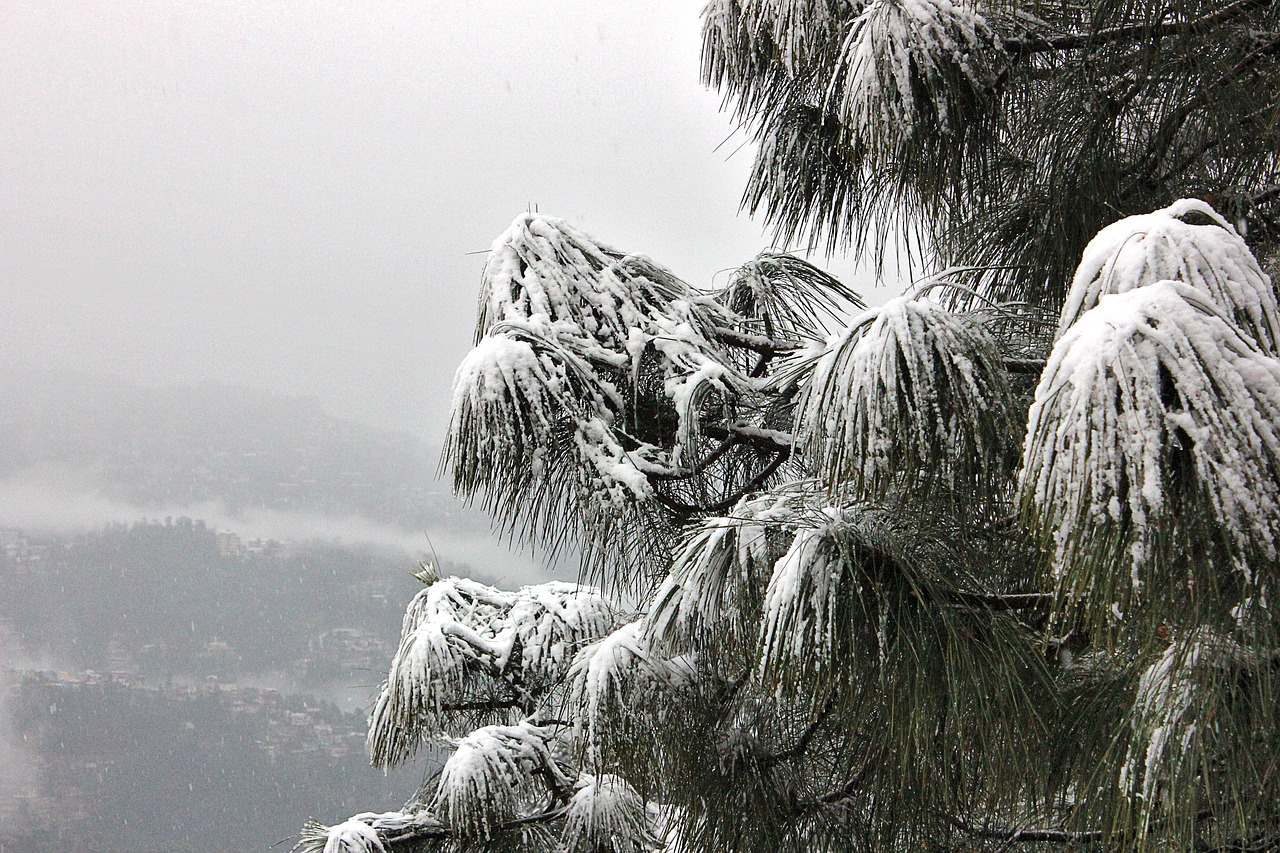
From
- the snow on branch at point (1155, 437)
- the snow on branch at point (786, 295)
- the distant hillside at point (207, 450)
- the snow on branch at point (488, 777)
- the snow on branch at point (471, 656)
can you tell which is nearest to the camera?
the snow on branch at point (1155, 437)

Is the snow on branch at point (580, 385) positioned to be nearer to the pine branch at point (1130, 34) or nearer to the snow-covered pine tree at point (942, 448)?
the snow-covered pine tree at point (942, 448)

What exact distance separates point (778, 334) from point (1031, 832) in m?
0.73

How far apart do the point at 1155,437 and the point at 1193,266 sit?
0.36 ft

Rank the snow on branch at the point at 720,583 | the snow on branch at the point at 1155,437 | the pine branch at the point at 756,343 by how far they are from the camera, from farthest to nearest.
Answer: the pine branch at the point at 756,343, the snow on branch at the point at 720,583, the snow on branch at the point at 1155,437

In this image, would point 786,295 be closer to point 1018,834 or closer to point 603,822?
point 1018,834

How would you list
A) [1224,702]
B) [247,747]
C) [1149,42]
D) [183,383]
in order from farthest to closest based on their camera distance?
1. [183,383]
2. [247,747]
3. [1149,42]
4. [1224,702]

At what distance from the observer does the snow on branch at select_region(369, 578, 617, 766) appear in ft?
5.64

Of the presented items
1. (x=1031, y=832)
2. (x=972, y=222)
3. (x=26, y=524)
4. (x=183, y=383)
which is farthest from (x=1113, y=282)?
(x=183, y=383)

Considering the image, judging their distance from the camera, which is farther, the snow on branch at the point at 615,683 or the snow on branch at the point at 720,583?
the snow on branch at the point at 615,683

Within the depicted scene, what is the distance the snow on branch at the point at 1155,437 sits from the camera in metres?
0.44

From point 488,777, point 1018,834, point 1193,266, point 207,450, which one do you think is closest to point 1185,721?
point 1193,266

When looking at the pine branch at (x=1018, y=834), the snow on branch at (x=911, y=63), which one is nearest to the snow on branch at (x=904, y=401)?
the snow on branch at (x=911, y=63)

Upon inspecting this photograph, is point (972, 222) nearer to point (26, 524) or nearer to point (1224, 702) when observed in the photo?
point (1224, 702)

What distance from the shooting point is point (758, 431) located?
3.81 feet
